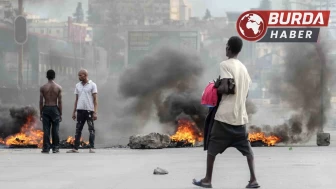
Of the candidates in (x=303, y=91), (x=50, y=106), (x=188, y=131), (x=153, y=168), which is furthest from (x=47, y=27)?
(x=153, y=168)

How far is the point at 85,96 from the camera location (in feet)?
56.6

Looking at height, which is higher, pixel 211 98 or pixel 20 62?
pixel 211 98

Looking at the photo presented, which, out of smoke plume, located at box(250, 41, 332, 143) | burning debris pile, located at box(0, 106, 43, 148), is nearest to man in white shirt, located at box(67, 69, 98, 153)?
burning debris pile, located at box(0, 106, 43, 148)

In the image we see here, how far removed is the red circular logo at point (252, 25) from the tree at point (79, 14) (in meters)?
17.6

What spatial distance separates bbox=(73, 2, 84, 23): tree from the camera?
46287mm

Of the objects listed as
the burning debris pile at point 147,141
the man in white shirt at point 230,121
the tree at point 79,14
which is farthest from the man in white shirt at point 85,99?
the tree at point 79,14

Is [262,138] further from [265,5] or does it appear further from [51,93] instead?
[265,5]

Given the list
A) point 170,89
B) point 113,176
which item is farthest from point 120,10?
point 113,176

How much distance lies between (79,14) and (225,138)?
39.4 metres

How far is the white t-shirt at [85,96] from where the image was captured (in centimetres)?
1728

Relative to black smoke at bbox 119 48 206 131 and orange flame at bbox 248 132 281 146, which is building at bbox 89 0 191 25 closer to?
black smoke at bbox 119 48 206 131

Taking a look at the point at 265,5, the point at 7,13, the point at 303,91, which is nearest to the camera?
the point at 303,91

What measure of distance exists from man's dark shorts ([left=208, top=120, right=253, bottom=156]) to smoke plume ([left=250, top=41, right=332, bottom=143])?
574 inches

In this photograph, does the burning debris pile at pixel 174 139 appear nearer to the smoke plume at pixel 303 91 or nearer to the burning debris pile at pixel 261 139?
the burning debris pile at pixel 261 139
